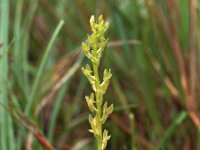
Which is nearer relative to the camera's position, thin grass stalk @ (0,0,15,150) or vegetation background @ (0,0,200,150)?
thin grass stalk @ (0,0,15,150)

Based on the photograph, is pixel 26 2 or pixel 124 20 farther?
pixel 26 2

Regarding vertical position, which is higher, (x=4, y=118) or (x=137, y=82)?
(x=4, y=118)

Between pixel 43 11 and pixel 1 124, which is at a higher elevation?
pixel 43 11

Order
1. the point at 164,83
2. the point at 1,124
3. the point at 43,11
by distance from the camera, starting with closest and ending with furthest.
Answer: the point at 1,124 → the point at 164,83 → the point at 43,11

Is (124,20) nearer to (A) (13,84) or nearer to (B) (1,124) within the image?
(A) (13,84)

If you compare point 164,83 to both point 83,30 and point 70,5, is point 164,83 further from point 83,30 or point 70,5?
point 70,5

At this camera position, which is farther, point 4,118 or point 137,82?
point 137,82

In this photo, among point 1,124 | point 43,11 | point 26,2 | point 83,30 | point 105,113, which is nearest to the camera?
point 105,113

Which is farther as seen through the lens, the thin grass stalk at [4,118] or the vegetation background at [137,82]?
the vegetation background at [137,82]

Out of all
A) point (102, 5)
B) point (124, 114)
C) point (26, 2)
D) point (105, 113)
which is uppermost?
point (26, 2)

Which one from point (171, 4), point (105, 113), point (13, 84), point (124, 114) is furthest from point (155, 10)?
point (105, 113)
